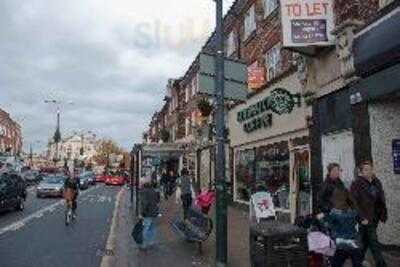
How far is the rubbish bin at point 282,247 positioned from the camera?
9344mm

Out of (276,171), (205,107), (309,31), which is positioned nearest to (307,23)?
(309,31)

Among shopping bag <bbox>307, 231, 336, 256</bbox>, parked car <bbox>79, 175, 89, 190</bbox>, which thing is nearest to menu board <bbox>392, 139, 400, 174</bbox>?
shopping bag <bbox>307, 231, 336, 256</bbox>

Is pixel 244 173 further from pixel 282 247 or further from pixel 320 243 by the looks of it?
pixel 282 247

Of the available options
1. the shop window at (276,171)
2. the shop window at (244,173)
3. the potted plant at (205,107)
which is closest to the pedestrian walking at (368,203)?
the shop window at (276,171)

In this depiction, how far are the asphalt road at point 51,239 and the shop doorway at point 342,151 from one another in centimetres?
611

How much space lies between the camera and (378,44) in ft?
44.1

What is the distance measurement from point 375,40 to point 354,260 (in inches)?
220

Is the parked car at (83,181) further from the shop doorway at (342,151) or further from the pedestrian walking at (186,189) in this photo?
the shop doorway at (342,151)

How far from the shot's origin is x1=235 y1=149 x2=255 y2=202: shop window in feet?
87.6

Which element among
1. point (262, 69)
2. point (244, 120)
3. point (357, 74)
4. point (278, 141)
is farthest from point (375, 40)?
point (244, 120)

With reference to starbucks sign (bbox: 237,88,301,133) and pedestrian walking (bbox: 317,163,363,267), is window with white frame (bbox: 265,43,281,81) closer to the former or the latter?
starbucks sign (bbox: 237,88,301,133)

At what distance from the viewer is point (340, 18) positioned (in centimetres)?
1650

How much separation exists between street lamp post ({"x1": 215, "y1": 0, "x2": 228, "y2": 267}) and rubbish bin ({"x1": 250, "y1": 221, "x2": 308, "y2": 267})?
2067 mm

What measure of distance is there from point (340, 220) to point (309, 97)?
8684 millimetres
